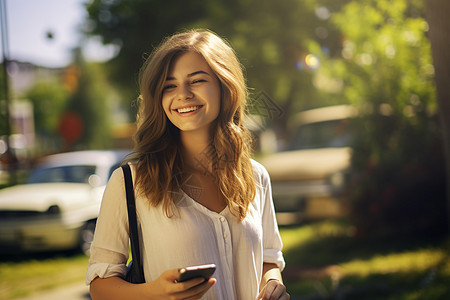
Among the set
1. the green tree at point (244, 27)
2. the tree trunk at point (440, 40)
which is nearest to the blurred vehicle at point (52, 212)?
the green tree at point (244, 27)

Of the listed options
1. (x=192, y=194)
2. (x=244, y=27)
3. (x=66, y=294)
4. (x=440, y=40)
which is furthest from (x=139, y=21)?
(x=192, y=194)

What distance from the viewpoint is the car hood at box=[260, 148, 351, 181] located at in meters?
8.60

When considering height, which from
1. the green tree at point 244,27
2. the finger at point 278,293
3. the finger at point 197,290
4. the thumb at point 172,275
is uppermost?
the green tree at point 244,27

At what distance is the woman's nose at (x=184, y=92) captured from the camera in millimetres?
2096

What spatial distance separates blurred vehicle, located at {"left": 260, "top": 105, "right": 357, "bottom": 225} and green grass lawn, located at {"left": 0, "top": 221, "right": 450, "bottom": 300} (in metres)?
0.34

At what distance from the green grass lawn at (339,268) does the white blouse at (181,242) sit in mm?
3152

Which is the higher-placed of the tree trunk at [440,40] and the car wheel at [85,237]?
the tree trunk at [440,40]

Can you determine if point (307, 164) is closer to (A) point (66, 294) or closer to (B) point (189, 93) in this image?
(A) point (66, 294)

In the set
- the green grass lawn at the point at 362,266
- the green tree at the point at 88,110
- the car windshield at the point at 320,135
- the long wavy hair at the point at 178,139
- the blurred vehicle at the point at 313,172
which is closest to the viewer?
the long wavy hair at the point at 178,139

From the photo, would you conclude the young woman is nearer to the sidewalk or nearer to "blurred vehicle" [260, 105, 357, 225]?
the sidewalk

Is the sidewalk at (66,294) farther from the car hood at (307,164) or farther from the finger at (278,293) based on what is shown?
the finger at (278,293)

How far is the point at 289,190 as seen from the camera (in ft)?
28.6

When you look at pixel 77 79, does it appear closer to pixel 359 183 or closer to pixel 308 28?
pixel 308 28

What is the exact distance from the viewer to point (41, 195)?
8.05 meters
